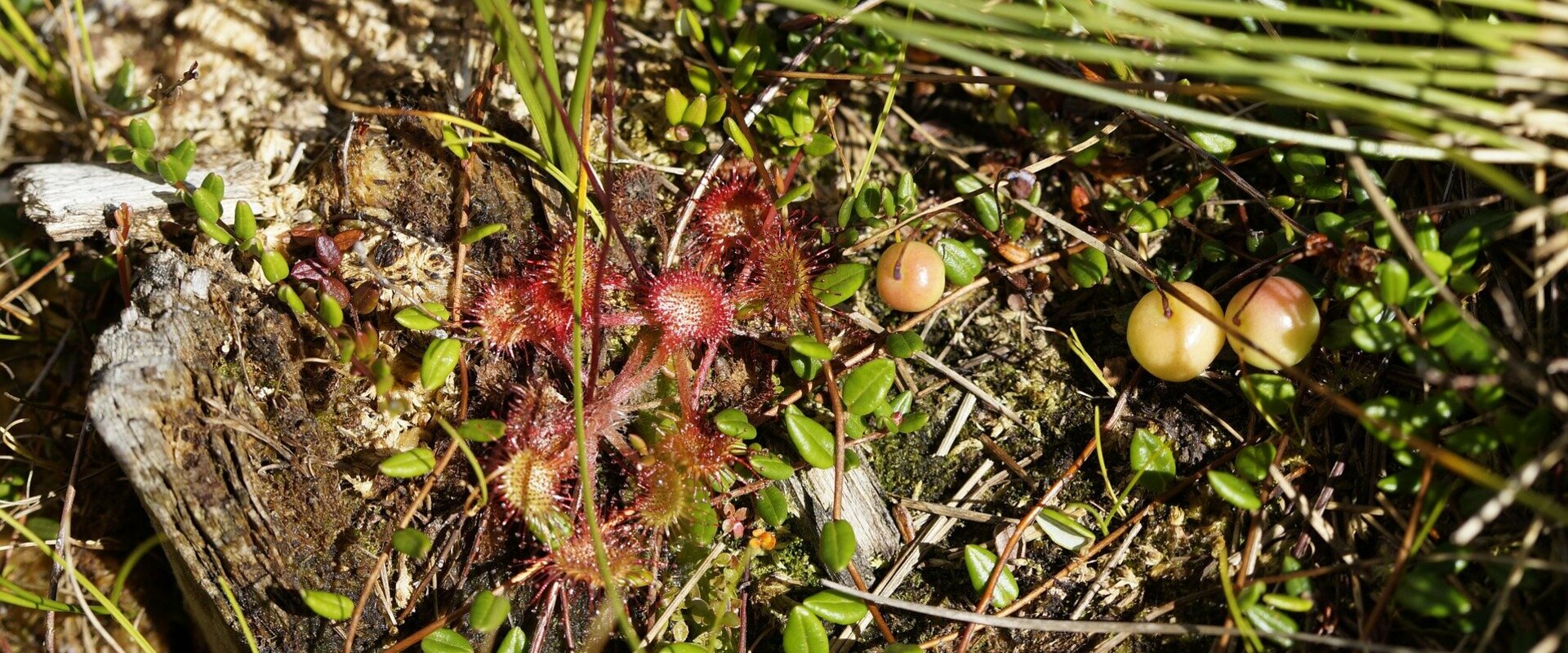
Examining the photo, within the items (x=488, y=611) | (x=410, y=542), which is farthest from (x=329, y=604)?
(x=488, y=611)

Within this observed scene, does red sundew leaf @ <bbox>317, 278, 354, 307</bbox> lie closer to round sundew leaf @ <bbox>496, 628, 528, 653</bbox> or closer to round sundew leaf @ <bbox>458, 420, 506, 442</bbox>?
round sundew leaf @ <bbox>458, 420, 506, 442</bbox>

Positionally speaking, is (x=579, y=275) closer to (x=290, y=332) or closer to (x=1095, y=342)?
(x=290, y=332)

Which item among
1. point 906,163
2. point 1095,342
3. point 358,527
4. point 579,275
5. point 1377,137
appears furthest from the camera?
point 906,163

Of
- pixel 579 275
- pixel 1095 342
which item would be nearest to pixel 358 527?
pixel 579 275

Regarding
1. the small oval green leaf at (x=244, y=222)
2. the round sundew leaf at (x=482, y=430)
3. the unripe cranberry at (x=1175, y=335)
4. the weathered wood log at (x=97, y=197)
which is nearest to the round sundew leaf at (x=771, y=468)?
the round sundew leaf at (x=482, y=430)

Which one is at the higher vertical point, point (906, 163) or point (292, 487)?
point (906, 163)

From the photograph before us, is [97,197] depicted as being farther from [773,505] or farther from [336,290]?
[773,505]

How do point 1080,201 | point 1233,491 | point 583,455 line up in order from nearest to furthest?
point 583,455, point 1233,491, point 1080,201
